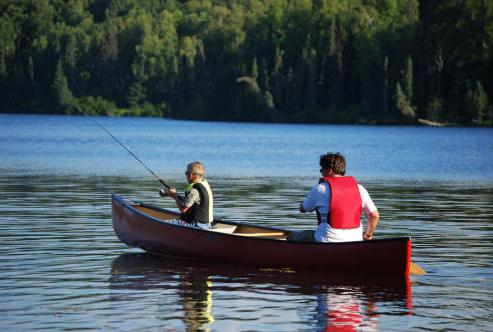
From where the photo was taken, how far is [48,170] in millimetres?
41812

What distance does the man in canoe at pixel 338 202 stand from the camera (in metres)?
15.5

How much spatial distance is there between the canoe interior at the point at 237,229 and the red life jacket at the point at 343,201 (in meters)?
2.18

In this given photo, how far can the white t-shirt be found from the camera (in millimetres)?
15531

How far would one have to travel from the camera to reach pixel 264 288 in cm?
1517

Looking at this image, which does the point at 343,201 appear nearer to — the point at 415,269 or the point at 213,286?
the point at 415,269

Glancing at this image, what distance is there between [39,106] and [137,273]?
184 meters

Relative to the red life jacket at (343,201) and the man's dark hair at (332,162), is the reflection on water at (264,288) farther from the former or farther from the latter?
the man's dark hair at (332,162)

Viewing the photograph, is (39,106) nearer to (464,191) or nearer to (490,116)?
(490,116)

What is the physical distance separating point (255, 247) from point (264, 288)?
154 centimetres

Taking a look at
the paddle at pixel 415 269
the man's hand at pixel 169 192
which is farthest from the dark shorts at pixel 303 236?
the man's hand at pixel 169 192

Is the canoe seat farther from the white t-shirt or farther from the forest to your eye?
the forest

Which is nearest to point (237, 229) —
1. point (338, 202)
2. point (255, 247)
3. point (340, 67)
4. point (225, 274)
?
point (255, 247)

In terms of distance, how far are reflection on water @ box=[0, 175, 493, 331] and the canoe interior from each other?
2.90 ft

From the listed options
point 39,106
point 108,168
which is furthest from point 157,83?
point 108,168
